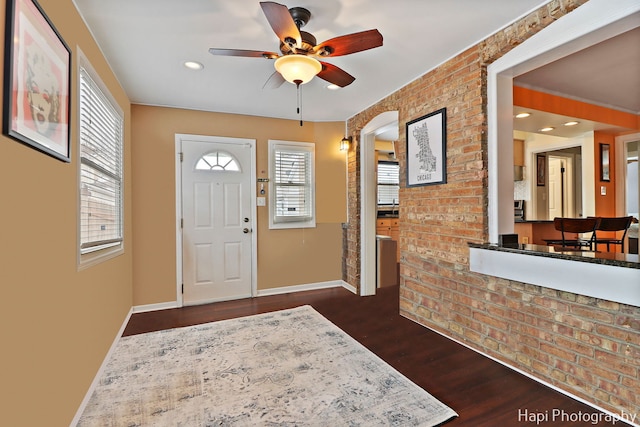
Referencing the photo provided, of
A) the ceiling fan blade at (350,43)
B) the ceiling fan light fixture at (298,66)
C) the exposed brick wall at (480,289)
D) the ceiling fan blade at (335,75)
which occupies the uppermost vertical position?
the ceiling fan blade at (350,43)

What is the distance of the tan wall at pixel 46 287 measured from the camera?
1.17 meters

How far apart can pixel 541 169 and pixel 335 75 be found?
5.55m

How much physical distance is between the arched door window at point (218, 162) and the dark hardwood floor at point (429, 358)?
1.72 metres

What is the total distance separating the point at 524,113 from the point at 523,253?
2.21 m

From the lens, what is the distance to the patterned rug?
1757mm

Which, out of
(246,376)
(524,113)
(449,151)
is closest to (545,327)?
(449,151)

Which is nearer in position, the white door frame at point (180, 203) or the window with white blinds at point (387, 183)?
the white door frame at point (180, 203)

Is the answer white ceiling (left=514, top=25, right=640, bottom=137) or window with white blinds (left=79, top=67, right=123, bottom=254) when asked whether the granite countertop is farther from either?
window with white blinds (left=79, top=67, right=123, bottom=254)

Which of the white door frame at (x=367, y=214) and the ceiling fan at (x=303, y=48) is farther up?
the ceiling fan at (x=303, y=48)

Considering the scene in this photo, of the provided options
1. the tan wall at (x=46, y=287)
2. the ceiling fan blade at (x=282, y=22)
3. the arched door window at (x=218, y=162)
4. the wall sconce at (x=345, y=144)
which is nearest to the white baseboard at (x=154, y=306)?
the tan wall at (x=46, y=287)

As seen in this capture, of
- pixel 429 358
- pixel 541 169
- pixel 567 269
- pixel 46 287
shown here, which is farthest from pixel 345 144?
pixel 541 169

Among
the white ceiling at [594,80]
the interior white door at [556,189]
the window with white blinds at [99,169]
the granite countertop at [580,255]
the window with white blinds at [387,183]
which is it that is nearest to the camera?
the granite countertop at [580,255]

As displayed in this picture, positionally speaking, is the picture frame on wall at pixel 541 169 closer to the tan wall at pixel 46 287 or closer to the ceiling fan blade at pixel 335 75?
the ceiling fan blade at pixel 335 75

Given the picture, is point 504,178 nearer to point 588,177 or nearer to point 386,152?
point 588,177
